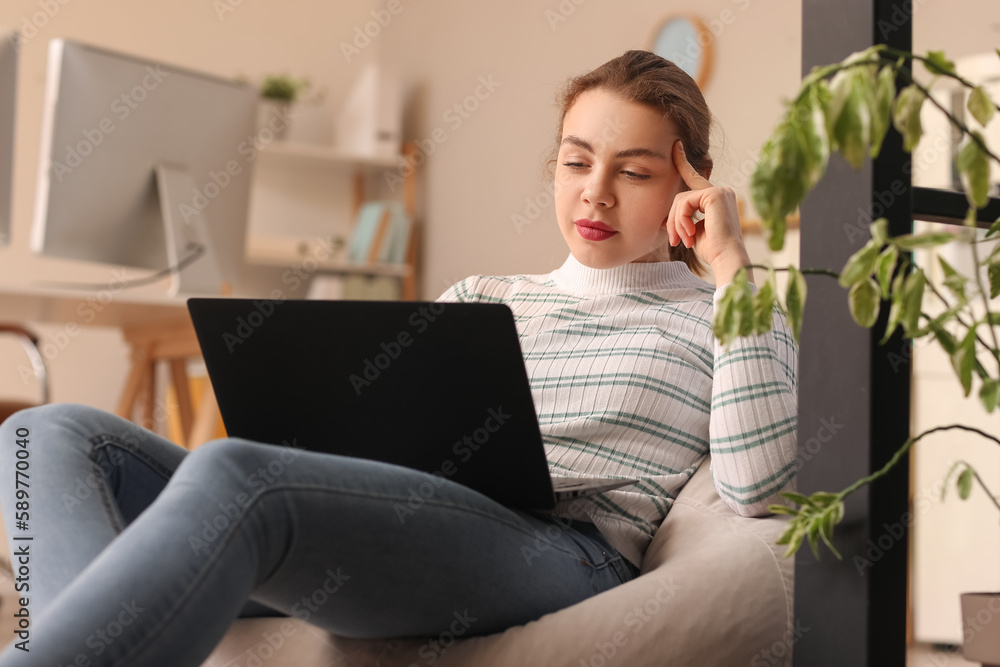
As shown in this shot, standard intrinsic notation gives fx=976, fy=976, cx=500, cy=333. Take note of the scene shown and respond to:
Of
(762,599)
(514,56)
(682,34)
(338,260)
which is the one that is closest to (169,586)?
(762,599)

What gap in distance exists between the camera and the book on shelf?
411cm

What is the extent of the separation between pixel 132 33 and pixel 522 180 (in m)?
1.90

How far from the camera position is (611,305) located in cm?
125

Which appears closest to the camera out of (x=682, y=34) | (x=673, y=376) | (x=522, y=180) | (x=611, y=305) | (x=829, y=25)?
(x=829, y=25)

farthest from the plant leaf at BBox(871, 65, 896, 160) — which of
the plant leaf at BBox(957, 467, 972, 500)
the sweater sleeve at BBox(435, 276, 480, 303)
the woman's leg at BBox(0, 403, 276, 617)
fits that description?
the sweater sleeve at BBox(435, 276, 480, 303)

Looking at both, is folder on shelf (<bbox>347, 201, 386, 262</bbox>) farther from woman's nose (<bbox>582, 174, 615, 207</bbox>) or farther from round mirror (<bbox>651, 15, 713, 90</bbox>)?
woman's nose (<bbox>582, 174, 615, 207</bbox>)

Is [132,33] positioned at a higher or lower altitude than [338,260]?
higher

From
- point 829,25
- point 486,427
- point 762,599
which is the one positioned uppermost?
point 829,25

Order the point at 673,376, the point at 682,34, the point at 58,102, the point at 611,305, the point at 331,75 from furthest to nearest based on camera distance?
the point at 331,75 → the point at 682,34 → the point at 58,102 → the point at 611,305 → the point at 673,376

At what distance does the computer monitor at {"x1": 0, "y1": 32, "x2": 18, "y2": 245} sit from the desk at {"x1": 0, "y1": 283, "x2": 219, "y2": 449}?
0.55 feet

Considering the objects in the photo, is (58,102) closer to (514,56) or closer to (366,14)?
(514,56)

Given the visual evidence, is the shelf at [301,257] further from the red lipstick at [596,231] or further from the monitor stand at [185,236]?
the red lipstick at [596,231]

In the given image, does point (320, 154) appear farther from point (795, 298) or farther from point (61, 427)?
point (795, 298)

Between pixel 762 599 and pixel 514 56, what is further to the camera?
pixel 514 56
